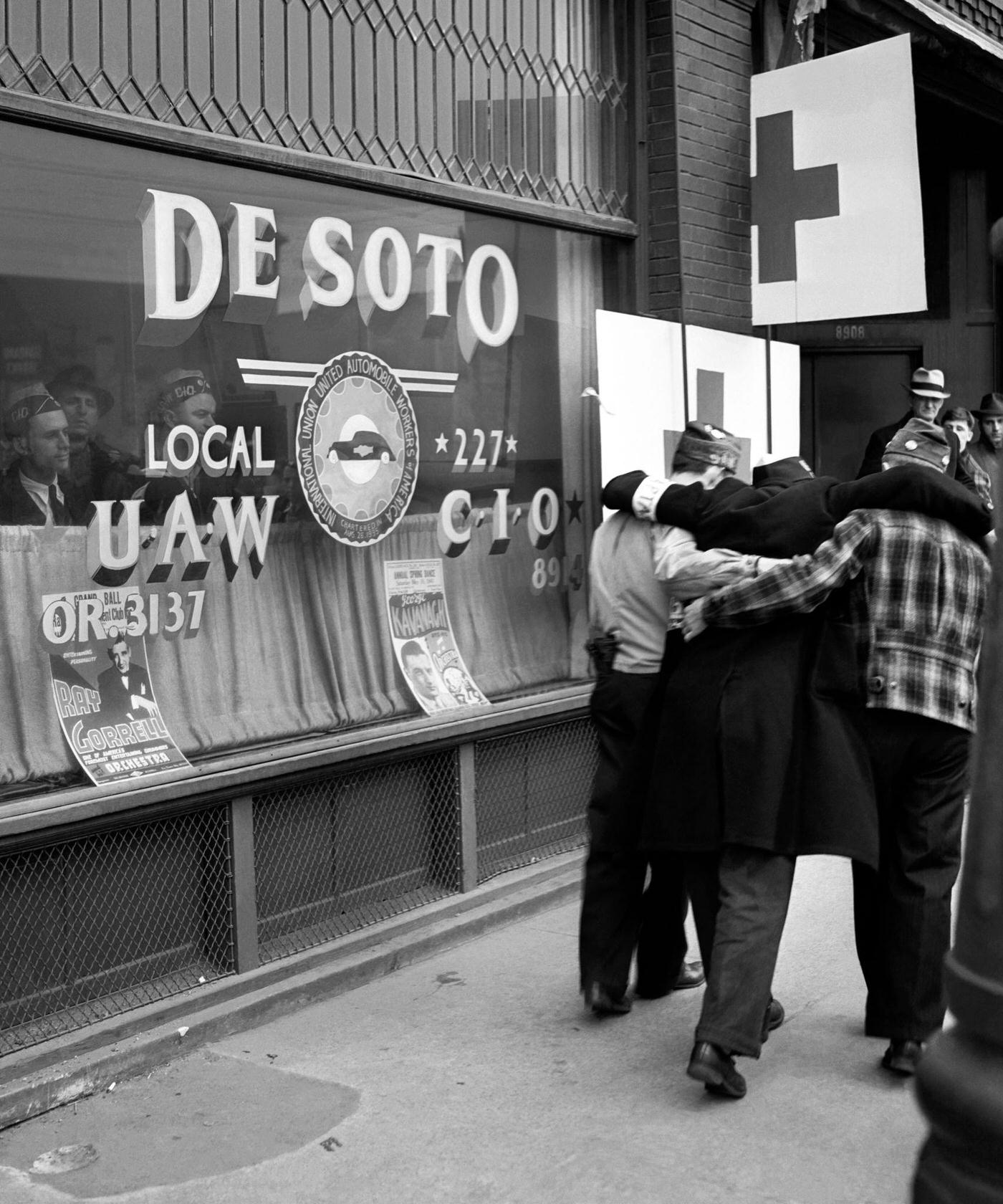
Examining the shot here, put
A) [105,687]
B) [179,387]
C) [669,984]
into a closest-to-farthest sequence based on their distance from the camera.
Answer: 1. [105,687]
2. [669,984]
3. [179,387]

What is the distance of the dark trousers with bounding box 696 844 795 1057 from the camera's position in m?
4.05

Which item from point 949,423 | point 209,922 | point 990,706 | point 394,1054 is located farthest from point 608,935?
point 949,423

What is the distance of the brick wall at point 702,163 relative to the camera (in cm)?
696

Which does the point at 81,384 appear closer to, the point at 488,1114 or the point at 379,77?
the point at 379,77

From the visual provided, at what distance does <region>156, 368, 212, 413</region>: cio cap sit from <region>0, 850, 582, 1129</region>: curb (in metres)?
1.94

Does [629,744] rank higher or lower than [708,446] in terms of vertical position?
lower

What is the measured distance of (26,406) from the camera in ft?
15.0

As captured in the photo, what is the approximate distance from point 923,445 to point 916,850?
1168 millimetres

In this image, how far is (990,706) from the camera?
1707 mm

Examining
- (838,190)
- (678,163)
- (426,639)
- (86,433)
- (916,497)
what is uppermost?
(678,163)

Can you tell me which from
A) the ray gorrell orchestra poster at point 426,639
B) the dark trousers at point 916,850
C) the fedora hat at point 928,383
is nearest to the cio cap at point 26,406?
the ray gorrell orchestra poster at point 426,639

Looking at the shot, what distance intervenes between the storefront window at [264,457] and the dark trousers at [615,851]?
132 centimetres

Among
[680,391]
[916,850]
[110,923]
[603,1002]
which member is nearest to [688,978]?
[603,1002]

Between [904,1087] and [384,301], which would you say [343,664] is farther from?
[904,1087]
